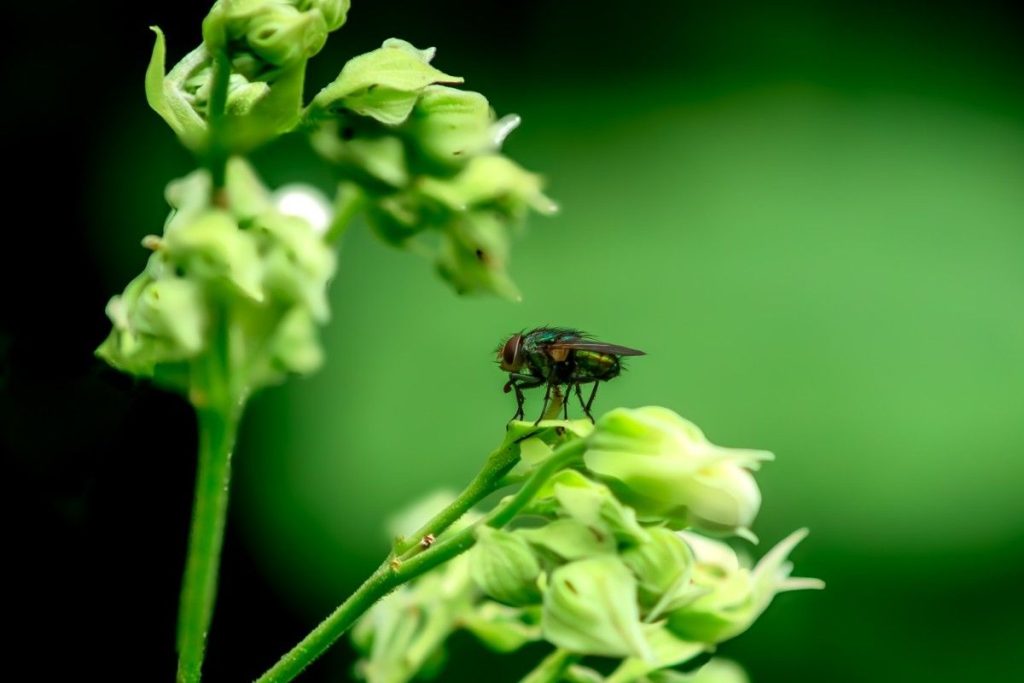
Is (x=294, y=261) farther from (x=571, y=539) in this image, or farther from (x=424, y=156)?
(x=571, y=539)

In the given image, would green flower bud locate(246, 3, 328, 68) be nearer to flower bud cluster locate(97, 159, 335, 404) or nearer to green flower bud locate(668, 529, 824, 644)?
flower bud cluster locate(97, 159, 335, 404)

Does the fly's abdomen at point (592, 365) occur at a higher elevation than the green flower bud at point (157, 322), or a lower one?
higher

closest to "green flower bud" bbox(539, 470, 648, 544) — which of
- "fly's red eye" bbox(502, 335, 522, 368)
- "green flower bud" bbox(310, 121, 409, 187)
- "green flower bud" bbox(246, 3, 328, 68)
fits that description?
"fly's red eye" bbox(502, 335, 522, 368)

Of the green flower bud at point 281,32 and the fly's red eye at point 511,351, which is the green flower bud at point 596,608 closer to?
the fly's red eye at point 511,351

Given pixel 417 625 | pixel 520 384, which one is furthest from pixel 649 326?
pixel 520 384

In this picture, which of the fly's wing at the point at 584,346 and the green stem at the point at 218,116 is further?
the fly's wing at the point at 584,346

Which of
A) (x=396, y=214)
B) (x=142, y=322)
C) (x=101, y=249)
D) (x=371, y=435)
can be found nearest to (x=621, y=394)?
(x=371, y=435)

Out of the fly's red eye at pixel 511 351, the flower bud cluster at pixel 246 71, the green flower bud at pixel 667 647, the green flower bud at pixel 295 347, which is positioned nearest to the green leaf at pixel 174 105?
the flower bud cluster at pixel 246 71
